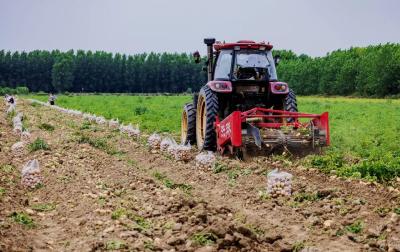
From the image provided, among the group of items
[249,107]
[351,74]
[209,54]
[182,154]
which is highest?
[209,54]

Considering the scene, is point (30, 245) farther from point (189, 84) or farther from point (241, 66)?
point (189, 84)

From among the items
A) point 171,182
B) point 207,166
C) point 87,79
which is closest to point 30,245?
point 171,182

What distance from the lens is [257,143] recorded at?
10.1 metres

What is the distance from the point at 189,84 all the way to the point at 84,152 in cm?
10309

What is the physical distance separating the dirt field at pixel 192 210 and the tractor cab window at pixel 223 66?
232cm

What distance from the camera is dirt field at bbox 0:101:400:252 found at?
5.49 meters

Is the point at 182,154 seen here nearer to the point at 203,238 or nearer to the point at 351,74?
the point at 203,238

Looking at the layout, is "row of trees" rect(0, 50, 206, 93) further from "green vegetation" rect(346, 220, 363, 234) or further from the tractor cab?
"green vegetation" rect(346, 220, 363, 234)

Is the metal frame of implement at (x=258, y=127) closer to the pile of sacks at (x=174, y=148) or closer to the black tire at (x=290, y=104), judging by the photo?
the black tire at (x=290, y=104)

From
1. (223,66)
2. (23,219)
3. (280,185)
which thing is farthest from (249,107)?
(23,219)

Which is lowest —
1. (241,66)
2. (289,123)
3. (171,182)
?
(171,182)

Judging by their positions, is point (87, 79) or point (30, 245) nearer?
point (30, 245)

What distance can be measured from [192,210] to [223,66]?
6011mm

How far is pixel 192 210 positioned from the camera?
21.3 feet
